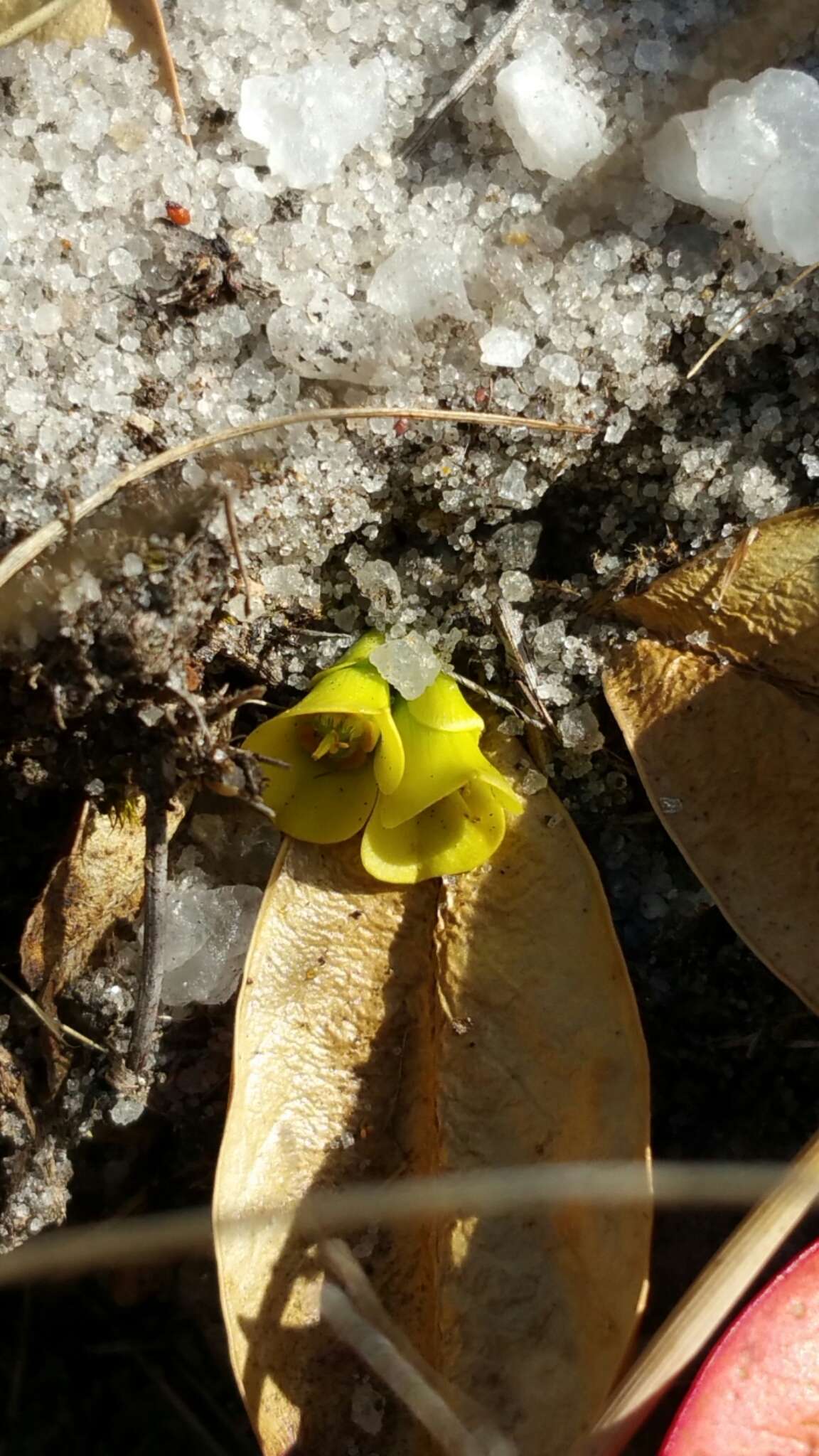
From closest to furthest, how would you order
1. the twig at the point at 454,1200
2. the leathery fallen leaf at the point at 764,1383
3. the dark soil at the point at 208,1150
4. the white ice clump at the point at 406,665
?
the leathery fallen leaf at the point at 764,1383 → the twig at the point at 454,1200 → the white ice clump at the point at 406,665 → the dark soil at the point at 208,1150

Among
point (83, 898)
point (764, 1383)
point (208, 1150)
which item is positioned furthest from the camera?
point (208, 1150)

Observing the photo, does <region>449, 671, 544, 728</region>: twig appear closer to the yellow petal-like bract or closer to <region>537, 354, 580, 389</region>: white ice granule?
the yellow petal-like bract

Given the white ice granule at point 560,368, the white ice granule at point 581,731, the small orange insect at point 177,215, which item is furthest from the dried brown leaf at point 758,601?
the small orange insect at point 177,215

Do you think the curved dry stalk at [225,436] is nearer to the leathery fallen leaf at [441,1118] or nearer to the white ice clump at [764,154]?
the white ice clump at [764,154]

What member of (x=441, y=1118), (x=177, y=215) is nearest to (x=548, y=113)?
(x=177, y=215)

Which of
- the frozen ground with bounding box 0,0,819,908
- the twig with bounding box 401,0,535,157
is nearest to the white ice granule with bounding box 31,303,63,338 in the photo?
the frozen ground with bounding box 0,0,819,908

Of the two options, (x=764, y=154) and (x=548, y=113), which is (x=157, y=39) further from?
(x=764, y=154)
